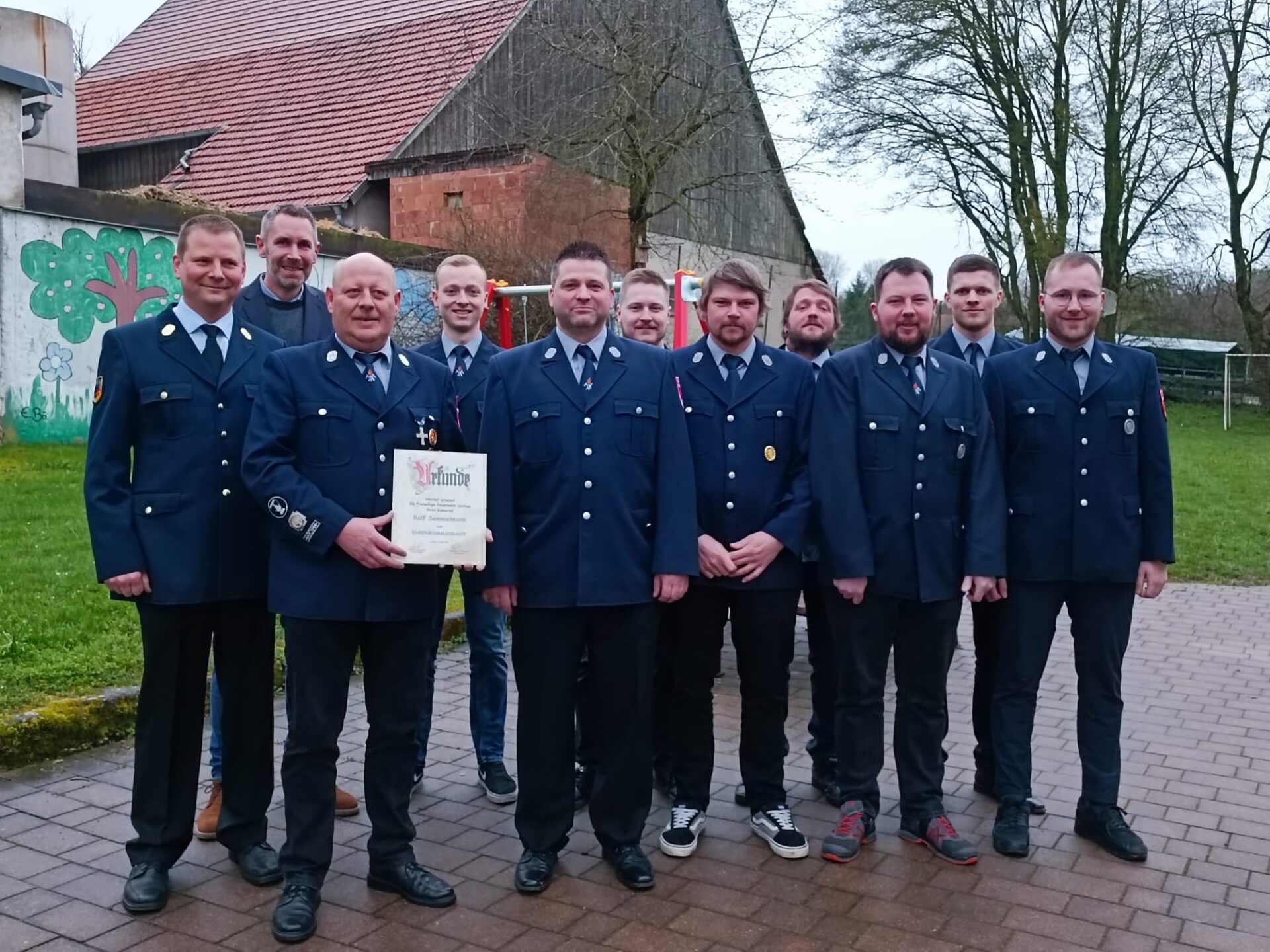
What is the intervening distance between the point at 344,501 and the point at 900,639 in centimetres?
224

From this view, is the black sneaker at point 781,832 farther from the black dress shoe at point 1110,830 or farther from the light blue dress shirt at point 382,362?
the light blue dress shirt at point 382,362

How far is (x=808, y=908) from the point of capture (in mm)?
4262

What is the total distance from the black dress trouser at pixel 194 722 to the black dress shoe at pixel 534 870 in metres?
0.98

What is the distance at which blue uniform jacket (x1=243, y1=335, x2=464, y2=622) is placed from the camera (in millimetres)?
4039

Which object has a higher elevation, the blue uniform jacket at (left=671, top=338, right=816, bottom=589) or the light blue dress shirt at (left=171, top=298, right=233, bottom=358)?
the light blue dress shirt at (left=171, top=298, right=233, bottom=358)

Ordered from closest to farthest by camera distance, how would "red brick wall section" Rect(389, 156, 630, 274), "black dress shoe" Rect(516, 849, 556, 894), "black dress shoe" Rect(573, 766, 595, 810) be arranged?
"black dress shoe" Rect(516, 849, 556, 894), "black dress shoe" Rect(573, 766, 595, 810), "red brick wall section" Rect(389, 156, 630, 274)

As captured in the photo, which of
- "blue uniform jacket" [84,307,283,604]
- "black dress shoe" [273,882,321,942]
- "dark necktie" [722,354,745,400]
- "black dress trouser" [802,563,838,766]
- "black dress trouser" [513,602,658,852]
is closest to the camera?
"black dress shoe" [273,882,321,942]

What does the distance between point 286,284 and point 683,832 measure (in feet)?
8.89

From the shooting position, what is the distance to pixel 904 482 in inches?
187

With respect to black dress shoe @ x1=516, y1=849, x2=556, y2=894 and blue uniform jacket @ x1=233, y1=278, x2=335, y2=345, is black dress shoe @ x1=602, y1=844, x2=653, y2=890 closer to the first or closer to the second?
black dress shoe @ x1=516, y1=849, x2=556, y2=894

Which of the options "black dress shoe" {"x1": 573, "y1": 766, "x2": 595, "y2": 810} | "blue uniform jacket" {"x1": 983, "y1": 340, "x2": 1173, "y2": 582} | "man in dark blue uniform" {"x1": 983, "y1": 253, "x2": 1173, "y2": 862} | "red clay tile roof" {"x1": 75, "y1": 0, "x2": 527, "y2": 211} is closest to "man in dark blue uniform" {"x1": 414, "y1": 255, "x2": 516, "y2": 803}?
"black dress shoe" {"x1": 573, "y1": 766, "x2": 595, "y2": 810}

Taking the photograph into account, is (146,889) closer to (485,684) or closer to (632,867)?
(632,867)

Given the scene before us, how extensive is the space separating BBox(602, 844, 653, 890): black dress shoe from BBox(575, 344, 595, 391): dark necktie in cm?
171

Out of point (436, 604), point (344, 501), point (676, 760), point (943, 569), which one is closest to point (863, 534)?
point (943, 569)
